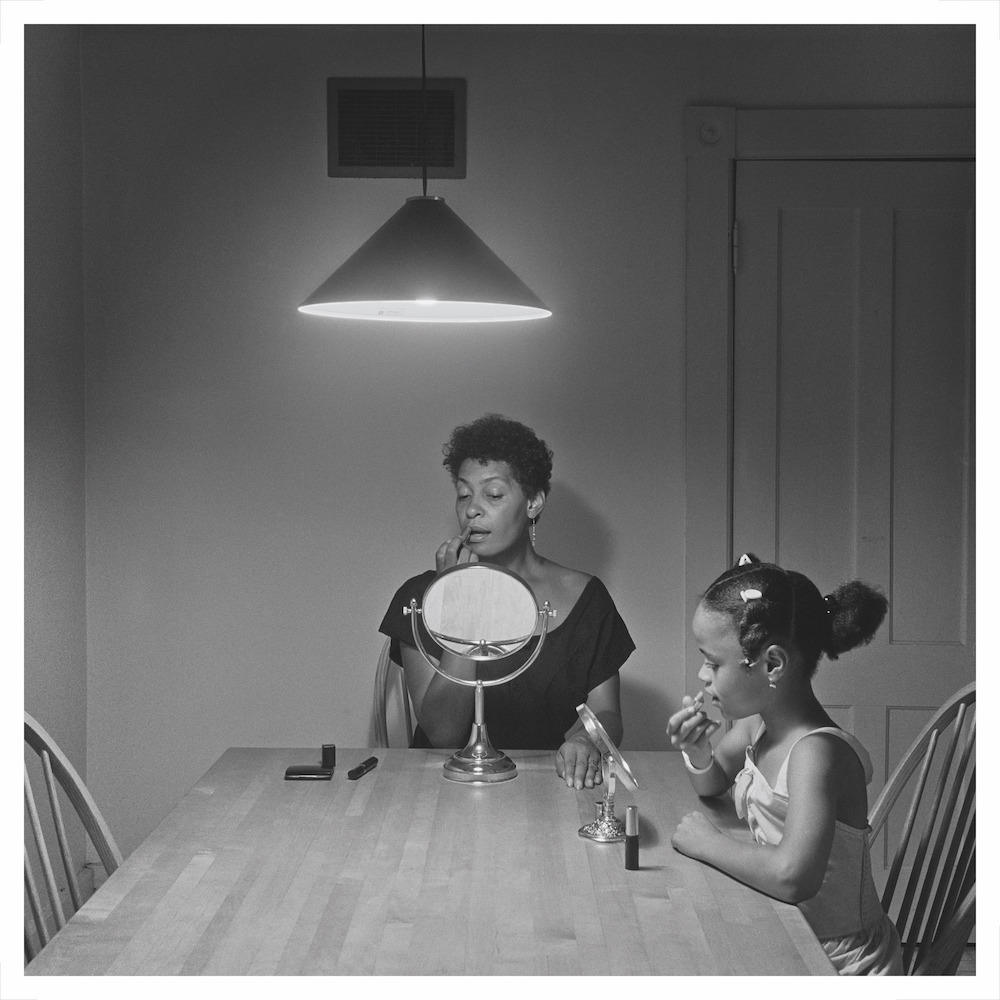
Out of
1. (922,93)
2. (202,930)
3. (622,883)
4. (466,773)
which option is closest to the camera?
(202,930)

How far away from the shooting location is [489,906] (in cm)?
146

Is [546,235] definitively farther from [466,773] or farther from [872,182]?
[466,773]

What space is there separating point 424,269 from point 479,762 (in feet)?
2.89

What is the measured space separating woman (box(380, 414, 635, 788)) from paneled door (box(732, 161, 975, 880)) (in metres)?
0.71

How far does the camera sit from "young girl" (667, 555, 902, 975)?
1573 millimetres

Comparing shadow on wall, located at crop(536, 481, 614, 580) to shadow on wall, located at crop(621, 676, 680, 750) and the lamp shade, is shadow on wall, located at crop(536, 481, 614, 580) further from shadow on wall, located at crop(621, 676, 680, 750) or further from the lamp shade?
the lamp shade

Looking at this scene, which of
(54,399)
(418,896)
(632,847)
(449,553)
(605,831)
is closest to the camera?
(418,896)

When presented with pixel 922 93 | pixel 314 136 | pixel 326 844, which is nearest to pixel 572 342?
pixel 314 136

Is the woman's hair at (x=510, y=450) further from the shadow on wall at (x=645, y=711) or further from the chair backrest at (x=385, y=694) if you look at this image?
the shadow on wall at (x=645, y=711)

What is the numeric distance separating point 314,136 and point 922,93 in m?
1.61

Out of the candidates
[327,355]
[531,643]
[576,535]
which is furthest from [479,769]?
[327,355]

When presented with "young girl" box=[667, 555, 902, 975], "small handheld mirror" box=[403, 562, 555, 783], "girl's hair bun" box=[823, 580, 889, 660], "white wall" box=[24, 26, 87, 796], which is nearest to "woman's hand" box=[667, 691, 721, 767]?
"young girl" box=[667, 555, 902, 975]

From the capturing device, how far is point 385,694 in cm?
278

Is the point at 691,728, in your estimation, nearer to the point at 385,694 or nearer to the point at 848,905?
the point at 848,905
